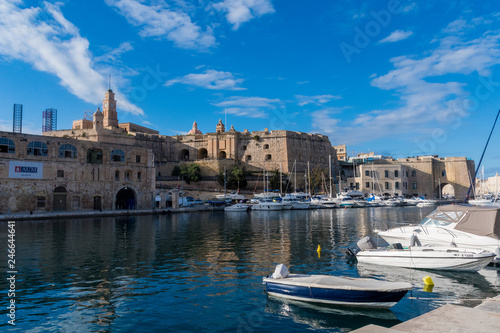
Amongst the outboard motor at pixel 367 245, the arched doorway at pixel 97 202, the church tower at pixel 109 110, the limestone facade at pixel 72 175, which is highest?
the church tower at pixel 109 110

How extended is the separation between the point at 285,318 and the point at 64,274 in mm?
7380

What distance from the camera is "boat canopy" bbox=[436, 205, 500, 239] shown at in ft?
39.3

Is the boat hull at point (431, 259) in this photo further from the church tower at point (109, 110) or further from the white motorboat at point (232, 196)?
the church tower at point (109, 110)

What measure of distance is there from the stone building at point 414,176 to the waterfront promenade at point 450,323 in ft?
183

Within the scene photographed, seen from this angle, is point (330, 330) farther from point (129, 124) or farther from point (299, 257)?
point (129, 124)

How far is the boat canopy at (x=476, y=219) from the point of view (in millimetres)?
11992

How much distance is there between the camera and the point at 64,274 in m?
10.8

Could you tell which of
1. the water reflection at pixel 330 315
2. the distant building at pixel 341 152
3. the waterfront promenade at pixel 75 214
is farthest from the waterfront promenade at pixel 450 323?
the distant building at pixel 341 152

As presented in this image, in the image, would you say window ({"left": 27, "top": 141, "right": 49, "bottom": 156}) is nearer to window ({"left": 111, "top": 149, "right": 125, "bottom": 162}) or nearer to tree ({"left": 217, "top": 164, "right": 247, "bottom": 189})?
window ({"left": 111, "top": 149, "right": 125, "bottom": 162})

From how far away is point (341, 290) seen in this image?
7539 mm

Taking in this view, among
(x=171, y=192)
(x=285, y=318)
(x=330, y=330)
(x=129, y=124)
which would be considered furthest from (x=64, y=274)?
(x=129, y=124)

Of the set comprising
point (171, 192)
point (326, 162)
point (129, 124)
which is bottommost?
point (171, 192)

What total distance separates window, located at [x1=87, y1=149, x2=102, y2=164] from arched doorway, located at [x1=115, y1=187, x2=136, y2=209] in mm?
4342

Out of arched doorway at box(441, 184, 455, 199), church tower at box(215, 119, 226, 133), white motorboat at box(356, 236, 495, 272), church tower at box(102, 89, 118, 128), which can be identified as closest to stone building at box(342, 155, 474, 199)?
arched doorway at box(441, 184, 455, 199)
